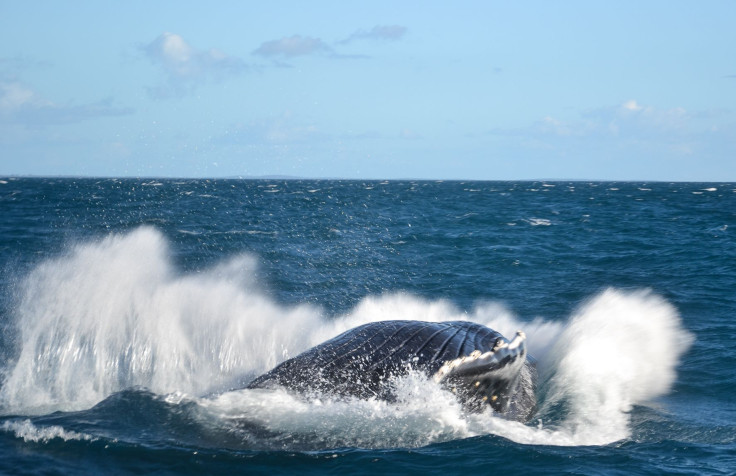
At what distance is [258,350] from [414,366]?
4.46 m

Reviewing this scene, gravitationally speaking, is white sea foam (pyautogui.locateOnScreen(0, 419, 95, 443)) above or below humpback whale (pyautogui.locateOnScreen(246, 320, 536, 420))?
below

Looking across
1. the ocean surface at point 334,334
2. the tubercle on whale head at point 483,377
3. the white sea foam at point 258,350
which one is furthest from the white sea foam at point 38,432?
the tubercle on whale head at point 483,377

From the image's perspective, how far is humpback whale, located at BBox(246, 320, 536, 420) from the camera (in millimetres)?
7617

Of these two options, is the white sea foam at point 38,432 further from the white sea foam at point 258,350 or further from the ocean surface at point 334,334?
the white sea foam at point 258,350

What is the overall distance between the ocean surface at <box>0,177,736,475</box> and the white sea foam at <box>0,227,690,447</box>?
34mm

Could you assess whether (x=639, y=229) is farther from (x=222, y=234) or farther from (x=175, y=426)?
(x=175, y=426)

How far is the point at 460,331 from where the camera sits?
860 cm

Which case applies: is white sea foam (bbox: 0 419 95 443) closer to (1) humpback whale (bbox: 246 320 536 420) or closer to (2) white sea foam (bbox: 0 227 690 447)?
(2) white sea foam (bbox: 0 227 690 447)

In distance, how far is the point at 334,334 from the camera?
39.7ft

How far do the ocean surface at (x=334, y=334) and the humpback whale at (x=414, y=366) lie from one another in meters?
0.20

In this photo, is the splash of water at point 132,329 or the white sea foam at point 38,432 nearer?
the white sea foam at point 38,432

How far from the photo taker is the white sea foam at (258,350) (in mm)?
7227

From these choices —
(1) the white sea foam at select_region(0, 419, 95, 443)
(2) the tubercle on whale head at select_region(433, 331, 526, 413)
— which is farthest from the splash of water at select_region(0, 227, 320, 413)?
(2) the tubercle on whale head at select_region(433, 331, 526, 413)

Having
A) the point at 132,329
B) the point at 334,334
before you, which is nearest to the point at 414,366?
the point at 334,334
